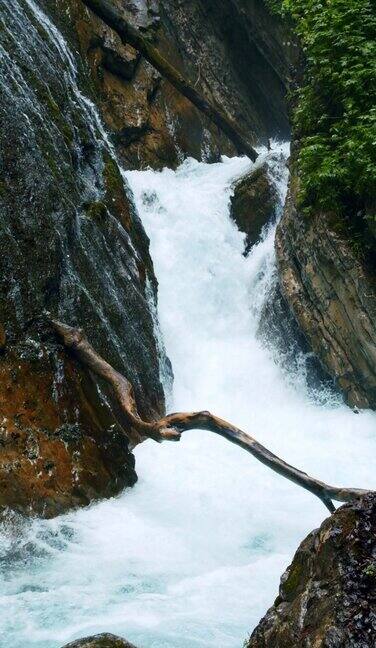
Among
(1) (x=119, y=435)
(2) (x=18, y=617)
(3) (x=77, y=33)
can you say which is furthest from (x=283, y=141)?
(2) (x=18, y=617)

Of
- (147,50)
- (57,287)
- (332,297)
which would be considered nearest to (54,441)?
(57,287)

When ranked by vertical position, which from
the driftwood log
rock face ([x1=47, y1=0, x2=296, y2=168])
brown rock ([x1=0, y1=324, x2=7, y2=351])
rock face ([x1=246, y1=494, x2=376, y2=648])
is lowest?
rock face ([x1=246, y1=494, x2=376, y2=648])

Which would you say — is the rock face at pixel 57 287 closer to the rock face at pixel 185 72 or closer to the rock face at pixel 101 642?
the rock face at pixel 101 642

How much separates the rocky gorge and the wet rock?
3 cm

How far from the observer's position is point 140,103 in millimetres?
17141

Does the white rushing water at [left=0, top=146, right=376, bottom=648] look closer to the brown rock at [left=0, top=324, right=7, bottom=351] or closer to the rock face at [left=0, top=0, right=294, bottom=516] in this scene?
the rock face at [left=0, top=0, right=294, bottom=516]

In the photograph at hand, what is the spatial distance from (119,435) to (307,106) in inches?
260

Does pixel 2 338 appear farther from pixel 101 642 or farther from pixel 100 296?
pixel 101 642

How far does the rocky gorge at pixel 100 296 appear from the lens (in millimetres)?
3479

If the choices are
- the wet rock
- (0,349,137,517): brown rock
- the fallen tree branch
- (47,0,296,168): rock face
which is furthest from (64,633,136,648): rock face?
(47,0,296,168): rock face

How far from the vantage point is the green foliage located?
899cm

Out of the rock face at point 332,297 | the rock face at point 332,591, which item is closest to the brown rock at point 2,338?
the rock face at point 332,591

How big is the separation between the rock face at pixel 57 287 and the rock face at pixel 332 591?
3.38 meters

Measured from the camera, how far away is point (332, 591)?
10.4ft
